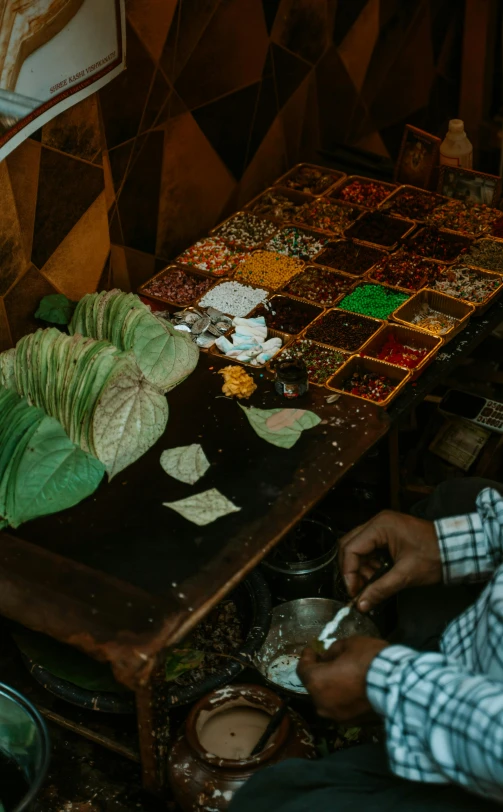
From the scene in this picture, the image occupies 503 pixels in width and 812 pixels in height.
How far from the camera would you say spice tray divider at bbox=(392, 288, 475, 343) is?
361 cm

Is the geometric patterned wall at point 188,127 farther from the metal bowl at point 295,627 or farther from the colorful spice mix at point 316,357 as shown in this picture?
the metal bowl at point 295,627

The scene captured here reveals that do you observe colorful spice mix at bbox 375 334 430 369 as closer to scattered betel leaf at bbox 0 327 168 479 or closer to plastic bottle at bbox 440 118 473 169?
scattered betel leaf at bbox 0 327 168 479

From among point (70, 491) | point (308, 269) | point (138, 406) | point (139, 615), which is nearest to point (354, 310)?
point (308, 269)

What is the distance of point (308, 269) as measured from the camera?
3963mm

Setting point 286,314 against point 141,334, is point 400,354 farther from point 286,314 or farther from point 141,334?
point 141,334

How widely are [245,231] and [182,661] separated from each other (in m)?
2.10

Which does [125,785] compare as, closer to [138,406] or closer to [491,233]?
[138,406]

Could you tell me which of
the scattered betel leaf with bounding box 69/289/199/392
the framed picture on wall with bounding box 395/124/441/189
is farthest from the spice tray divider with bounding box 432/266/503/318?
the scattered betel leaf with bounding box 69/289/199/392

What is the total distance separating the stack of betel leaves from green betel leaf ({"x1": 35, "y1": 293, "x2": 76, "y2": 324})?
21.4 inches

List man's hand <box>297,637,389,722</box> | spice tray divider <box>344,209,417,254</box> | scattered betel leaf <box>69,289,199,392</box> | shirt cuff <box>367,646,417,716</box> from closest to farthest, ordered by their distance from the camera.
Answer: shirt cuff <box>367,646,417,716</box>, man's hand <box>297,637,389,722</box>, scattered betel leaf <box>69,289,199,392</box>, spice tray divider <box>344,209,417,254</box>

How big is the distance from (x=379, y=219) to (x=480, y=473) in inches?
50.2

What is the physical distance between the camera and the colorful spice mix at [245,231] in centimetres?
415

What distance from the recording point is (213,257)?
4.03 metres

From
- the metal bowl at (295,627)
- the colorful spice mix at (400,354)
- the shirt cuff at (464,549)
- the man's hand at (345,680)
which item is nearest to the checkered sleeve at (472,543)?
the shirt cuff at (464,549)
